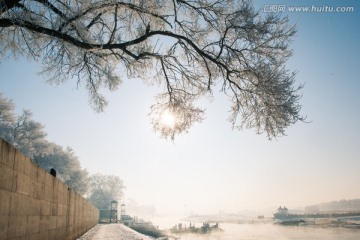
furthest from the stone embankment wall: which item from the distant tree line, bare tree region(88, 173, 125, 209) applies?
bare tree region(88, 173, 125, 209)

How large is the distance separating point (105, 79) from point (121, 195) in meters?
104

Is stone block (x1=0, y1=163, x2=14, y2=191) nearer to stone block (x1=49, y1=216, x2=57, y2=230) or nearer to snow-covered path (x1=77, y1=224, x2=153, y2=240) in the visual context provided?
stone block (x1=49, y1=216, x2=57, y2=230)

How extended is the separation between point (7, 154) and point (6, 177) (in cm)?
31

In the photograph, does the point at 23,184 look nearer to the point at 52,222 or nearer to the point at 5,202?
the point at 5,202

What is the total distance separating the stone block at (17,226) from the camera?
439 cm

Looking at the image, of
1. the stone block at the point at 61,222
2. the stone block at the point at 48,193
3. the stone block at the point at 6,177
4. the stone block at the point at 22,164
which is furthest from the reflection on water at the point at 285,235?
the stone block at the point at 6,177

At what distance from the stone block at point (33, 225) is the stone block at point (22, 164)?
856mm

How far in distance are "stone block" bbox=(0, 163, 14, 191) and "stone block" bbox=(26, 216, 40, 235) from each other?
1.25m

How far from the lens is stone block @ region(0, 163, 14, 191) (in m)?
4.00

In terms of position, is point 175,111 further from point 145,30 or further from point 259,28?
point 259,28

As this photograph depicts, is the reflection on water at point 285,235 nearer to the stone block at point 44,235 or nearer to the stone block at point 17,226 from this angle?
the stone block at point 44,235

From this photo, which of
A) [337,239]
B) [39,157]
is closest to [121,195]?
[39,157]

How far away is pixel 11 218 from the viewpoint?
4.39m

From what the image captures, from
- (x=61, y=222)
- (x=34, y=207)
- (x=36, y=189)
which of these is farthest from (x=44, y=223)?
(x=61, y=222)
